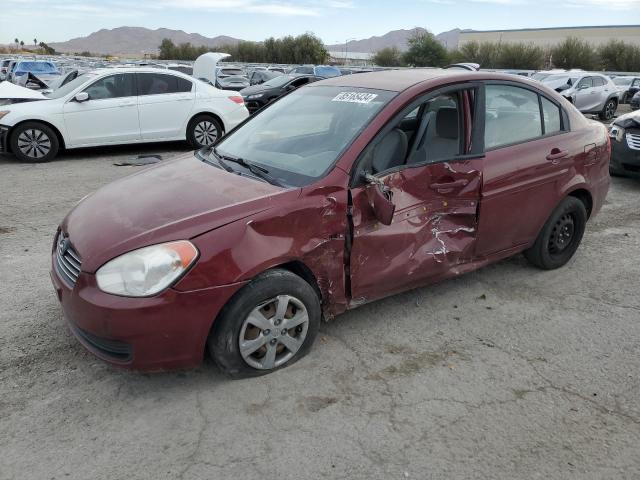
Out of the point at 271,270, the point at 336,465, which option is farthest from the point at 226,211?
the point at 336,465

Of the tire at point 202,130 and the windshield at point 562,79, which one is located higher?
the windshield at point 562,79

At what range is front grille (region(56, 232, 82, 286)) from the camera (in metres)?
2.92

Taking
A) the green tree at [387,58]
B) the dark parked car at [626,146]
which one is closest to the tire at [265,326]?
the dark parked car at [626,146]

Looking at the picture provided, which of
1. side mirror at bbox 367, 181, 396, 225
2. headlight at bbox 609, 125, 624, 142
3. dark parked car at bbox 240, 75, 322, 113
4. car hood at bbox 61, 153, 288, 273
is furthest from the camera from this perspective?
dark parked car at bbox 240, 75, 322, 113

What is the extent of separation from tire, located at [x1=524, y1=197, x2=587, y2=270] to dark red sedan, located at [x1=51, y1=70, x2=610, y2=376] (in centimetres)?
2

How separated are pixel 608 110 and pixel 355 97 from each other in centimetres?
1771

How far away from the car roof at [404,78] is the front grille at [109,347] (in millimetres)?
2303

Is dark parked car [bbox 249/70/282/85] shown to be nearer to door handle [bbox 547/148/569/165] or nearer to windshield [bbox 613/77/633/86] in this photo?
windshield [bbox 613/77/633/86]

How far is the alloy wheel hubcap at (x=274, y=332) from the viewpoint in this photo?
2975mm

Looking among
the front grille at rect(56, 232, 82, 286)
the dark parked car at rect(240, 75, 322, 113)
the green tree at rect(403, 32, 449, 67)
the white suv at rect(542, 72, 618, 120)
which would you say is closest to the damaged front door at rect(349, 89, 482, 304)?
the front grille at rect(56, 232, 82, 286)

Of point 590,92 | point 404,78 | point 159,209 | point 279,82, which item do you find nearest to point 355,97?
point 404,78

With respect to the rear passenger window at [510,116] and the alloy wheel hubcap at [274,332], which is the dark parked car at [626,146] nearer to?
the rear passenger window at [510,116]

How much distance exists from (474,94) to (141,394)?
9.59 feet

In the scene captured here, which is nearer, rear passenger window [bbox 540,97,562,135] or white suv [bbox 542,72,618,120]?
rear passenger window [bbox 540,97,562,135]
